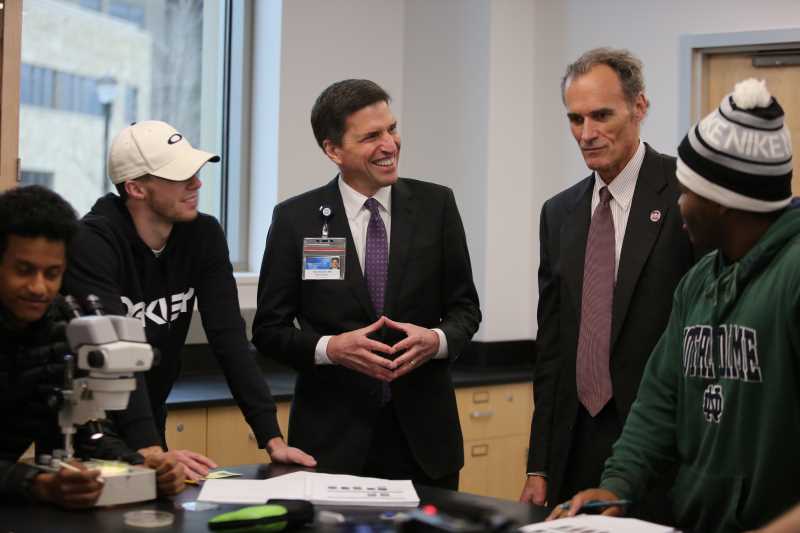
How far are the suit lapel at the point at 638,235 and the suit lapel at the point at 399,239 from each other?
1.96ft

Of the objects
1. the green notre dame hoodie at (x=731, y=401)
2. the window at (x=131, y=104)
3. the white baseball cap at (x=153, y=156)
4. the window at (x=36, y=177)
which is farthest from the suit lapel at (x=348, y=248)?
the window at (x=131, y=104)

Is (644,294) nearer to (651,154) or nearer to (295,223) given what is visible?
(651,154)

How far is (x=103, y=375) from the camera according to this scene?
6.14 ft

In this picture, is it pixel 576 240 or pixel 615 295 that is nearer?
pixel 615 295

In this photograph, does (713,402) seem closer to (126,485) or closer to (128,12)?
(126,485)

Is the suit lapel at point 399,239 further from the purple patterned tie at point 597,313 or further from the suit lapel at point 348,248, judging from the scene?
the purple patterned tie at point 597,313

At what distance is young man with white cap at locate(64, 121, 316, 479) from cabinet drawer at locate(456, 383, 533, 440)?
6.66ft

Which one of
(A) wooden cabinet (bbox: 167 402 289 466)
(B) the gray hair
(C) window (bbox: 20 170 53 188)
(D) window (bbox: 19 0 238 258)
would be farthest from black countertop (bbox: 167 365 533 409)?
(B) the gray hair

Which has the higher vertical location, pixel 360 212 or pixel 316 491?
pixel 360 212

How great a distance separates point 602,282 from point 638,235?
0.48ft

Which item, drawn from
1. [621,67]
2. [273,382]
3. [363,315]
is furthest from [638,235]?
[273,382]

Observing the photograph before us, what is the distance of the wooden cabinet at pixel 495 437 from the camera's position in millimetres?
4715

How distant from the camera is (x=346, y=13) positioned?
16.6 feet

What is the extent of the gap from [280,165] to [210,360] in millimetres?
955
